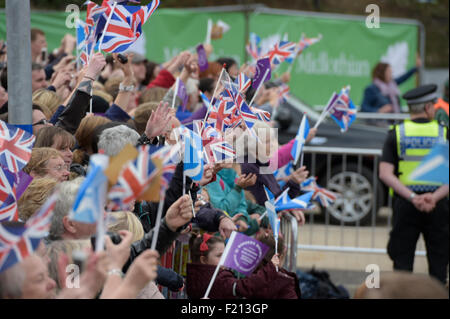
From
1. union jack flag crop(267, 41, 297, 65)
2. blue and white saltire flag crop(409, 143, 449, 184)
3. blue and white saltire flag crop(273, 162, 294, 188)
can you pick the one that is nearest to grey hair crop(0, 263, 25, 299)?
blue and white saltire flag crop(409, 143, 449, 184)

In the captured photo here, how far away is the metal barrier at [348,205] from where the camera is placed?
857 cm

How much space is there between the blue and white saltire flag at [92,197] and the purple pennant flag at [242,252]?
4.31 ft

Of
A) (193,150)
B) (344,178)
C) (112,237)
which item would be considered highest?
(193,150)

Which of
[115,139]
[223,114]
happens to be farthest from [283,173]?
[115,139]

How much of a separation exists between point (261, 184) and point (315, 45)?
929 cm

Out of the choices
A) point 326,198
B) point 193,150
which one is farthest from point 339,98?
point 193,150

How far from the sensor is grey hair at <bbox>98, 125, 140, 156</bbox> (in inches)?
169

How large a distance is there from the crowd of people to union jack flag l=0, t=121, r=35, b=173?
0.62 feet
